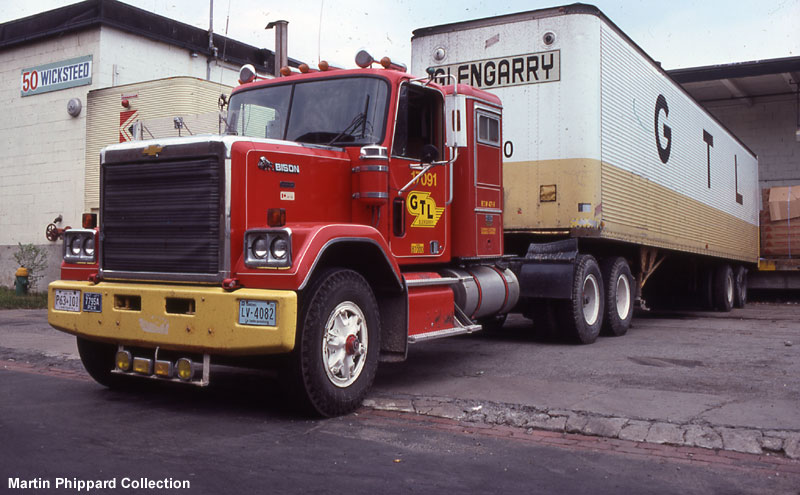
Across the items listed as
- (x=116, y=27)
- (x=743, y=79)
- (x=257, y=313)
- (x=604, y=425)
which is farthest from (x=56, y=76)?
(x=743, y=79)

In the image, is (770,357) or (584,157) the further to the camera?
(584,157)

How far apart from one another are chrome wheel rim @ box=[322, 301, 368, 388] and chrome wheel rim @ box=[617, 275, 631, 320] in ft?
21.8

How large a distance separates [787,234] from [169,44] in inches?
738

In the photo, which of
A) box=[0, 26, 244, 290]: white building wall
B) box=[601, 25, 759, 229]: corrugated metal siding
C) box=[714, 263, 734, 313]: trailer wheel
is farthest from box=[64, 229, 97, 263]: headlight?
box=[714, 263, 734, 313]: trailer wheel

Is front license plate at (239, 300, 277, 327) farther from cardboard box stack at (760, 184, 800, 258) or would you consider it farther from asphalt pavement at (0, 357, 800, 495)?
cardboard box stack at (760, 184, 800, 258)

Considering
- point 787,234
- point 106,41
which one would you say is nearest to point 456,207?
point 106,41

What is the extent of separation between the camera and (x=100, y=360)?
697 centimetres

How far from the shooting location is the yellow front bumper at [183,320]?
5.48 metres

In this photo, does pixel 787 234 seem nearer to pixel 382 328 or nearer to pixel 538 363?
pixel 538 363

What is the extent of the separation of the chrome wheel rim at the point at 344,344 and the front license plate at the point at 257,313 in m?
0.58

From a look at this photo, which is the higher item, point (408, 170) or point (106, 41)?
point (106, 41)

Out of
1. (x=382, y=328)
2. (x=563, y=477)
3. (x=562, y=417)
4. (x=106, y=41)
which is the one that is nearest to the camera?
(x=563, y=477)

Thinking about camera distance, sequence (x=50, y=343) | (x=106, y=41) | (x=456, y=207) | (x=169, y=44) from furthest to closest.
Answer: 1. (x=169, y=44)
2. (x=106, y=41)
3. (x=50, y=343)
4. (x=456, y=207)

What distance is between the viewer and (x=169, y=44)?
22.4m
